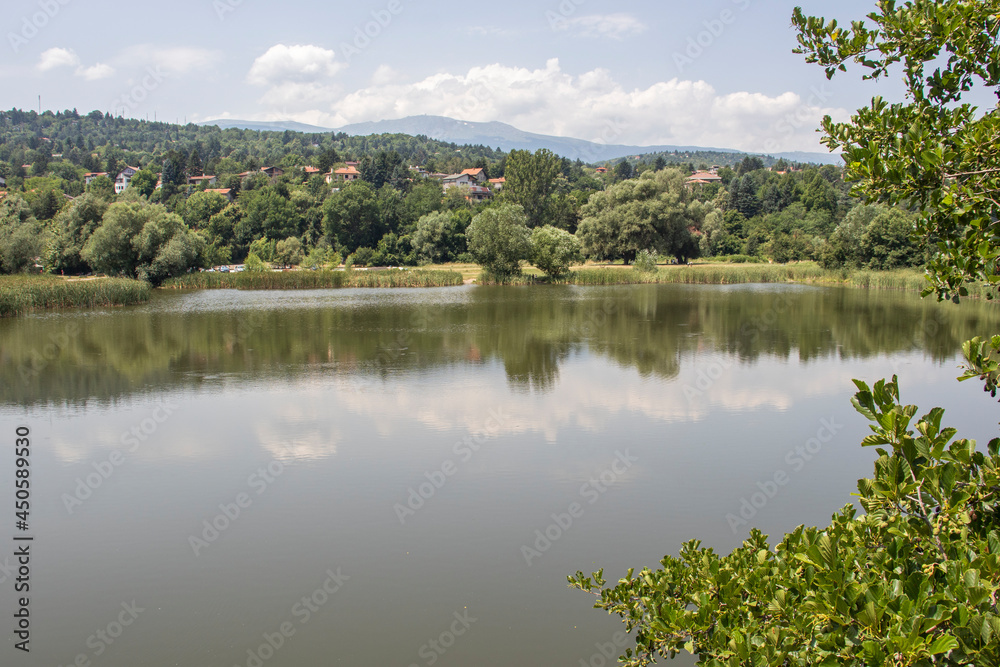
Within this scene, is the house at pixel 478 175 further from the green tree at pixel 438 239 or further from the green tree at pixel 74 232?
the green tree at pixel 74 232

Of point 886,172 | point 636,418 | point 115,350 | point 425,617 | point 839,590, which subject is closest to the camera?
point 839,590

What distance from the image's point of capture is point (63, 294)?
33250 millimetres

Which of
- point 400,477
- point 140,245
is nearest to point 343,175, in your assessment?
point 140,245

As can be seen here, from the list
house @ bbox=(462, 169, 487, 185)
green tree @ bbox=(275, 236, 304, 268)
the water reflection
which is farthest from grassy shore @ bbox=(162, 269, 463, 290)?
house @ bbox=(462, 169, 487, 185)

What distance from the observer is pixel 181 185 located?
103188mm

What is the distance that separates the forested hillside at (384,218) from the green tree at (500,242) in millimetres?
9696

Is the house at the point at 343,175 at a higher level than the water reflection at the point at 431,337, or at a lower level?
higher

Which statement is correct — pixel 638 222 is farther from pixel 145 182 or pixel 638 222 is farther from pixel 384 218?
pixel 145 182

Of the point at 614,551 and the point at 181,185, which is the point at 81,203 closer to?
the point at 614,551

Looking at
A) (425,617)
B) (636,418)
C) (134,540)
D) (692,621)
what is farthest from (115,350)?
(692,621)

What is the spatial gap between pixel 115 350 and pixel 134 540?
1491cm

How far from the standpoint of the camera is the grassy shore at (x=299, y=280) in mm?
48531

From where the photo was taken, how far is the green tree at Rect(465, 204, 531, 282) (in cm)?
4928

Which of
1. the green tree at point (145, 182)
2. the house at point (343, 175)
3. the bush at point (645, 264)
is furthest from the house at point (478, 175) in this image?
the bush at point (645, 264)
